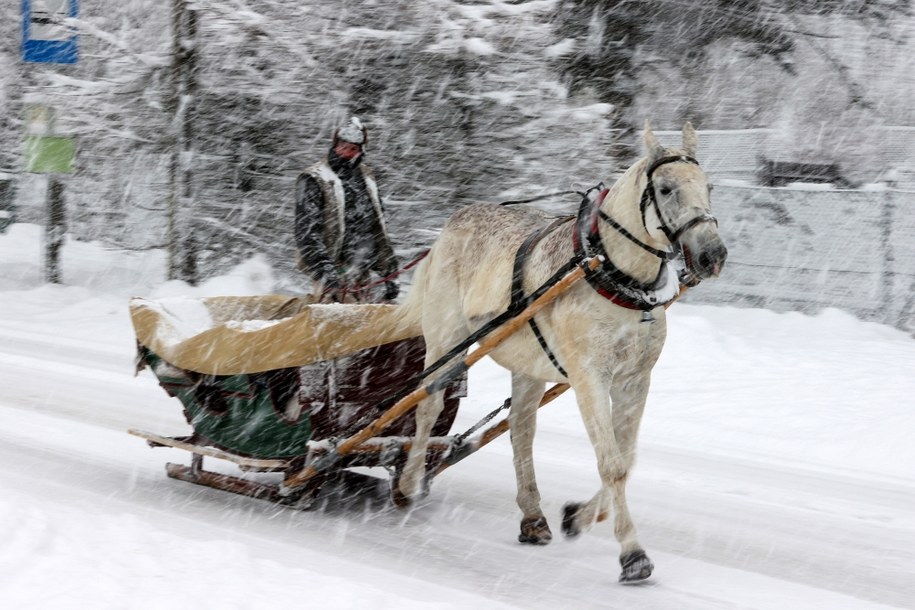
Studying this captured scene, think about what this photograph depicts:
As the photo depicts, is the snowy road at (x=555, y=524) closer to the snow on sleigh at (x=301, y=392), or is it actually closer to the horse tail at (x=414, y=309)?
the snow on sleigh at (x=301, y=392)

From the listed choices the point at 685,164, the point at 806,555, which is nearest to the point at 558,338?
the point at 685,164

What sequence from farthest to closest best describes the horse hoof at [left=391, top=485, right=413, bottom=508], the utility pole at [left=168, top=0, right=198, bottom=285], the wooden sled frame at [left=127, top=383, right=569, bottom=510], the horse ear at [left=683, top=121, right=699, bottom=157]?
the utility pole at [left=168, top=0, right=198, bottom=285], the horse hoof at [left=391, top=485, right=413, bottom=508], the wooden sled frame at [left=127, top=383, right=569, bottom=510], the horse ear at [left=683, top=121, right=699, bottom=157]

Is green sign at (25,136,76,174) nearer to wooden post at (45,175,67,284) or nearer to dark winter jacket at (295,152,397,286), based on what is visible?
wooden post at (45,175,67,284)

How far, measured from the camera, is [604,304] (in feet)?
16.4

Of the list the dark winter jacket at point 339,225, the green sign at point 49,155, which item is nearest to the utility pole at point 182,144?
the green sign at point 49,155

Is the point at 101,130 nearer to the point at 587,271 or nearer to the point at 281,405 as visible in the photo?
the point at 281,405

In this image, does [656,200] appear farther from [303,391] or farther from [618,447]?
[303,391]

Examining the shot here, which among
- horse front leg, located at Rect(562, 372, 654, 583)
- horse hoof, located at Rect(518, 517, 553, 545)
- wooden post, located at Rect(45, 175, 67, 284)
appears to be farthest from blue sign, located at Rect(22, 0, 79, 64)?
horse front leg, located at Rect(562, 372, 654, 583)

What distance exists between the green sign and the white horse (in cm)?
1036

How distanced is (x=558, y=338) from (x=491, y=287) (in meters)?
0.72

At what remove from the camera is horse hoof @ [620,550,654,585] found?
4.85 meters

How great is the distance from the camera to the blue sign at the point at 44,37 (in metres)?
13.0

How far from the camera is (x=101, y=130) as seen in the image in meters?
16.2

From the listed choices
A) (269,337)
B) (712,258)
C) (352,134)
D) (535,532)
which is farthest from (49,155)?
(712,258)
